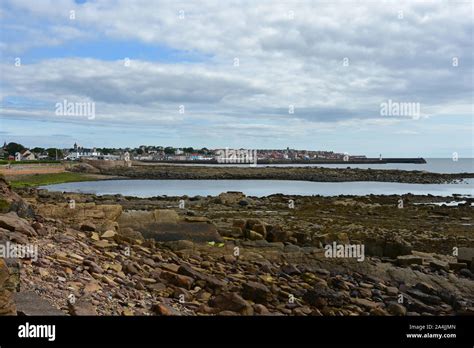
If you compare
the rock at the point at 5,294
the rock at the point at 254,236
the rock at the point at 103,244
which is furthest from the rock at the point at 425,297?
the rock at the point at 5,294

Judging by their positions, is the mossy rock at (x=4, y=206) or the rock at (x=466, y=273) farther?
the rock at (x=466, y=273)

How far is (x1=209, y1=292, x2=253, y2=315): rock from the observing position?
9555 mm

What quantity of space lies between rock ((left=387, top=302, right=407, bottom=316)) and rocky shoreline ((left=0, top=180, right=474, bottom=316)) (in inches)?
1.2

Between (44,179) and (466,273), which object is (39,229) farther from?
(44,179)

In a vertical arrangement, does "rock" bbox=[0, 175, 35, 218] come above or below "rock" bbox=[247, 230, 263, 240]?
above

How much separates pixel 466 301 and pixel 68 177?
7534 centimetres

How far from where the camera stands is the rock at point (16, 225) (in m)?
11.6

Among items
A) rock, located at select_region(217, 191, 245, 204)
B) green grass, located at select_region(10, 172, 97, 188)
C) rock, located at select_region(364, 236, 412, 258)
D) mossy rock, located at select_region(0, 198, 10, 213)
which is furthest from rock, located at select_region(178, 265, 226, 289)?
green grass, located at select_region(10, 172, 97, 188)

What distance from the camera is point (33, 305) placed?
25.3ft

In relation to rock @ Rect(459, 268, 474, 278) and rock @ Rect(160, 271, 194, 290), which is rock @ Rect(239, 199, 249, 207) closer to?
rock @ Rect(459, 268, 474, 278)

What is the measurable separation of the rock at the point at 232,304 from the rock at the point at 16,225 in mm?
5191

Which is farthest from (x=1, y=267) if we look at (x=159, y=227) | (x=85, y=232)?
(x=159, y=227)

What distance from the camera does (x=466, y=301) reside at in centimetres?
1202

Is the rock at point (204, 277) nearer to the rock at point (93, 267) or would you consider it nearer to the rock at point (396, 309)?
the rock at point (93, 267)
